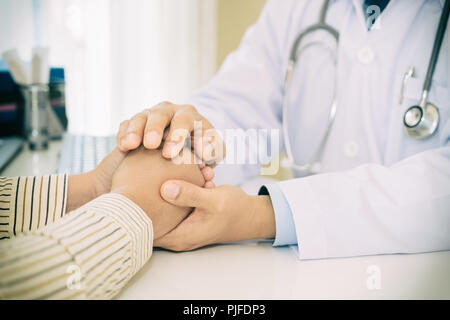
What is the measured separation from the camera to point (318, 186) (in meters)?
0.44

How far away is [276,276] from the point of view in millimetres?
356

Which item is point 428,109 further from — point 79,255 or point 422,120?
point 79,255

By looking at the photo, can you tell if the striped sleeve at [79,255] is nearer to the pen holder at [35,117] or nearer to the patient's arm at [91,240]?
the patient's arm at [91,240]

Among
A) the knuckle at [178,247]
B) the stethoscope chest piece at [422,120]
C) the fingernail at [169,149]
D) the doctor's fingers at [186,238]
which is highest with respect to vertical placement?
the stethoscope chest piece at [422,120]

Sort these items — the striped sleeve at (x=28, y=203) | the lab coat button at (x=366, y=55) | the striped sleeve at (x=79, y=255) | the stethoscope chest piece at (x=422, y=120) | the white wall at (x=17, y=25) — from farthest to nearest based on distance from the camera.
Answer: the white wall at (x=17, y=25) → the lab coat button at (x=366, y=55) → the stethoscope chest piece at (x=422, y=120) → the striped sleeve at (x=28, y=203) → the striped sleeve at (x=79, y=255)

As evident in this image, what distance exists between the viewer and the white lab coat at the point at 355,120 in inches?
16.7

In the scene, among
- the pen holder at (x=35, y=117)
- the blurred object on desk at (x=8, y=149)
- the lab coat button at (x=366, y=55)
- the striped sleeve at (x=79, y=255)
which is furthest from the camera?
the pen holder at (x=35, y=117)

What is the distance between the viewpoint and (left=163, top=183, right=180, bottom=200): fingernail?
392mm

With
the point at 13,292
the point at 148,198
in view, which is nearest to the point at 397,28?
the point at 148,198

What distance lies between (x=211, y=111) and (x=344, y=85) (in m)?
0.26

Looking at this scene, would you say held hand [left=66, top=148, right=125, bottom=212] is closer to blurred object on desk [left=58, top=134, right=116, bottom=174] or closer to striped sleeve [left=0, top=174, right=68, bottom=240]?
striped sleeve [left=0, top=174, right=68, bottom=240]

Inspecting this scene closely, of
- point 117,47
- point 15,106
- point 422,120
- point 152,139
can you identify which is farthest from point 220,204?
point 117,47

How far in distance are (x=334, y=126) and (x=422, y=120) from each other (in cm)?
19

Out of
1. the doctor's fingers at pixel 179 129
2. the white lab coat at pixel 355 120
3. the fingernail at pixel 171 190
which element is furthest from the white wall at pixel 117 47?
the fingernail at pixel 171 190
